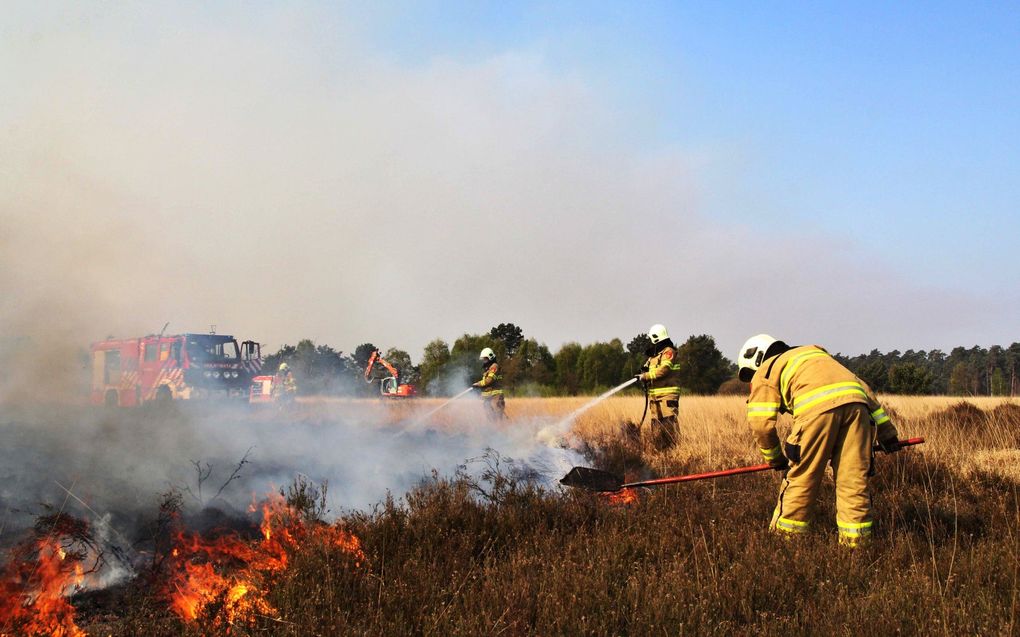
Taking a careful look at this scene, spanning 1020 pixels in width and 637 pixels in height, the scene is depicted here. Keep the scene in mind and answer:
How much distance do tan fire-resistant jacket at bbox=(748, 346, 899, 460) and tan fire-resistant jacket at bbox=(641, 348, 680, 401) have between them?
399cm

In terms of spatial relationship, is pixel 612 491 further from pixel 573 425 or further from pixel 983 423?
pixel 983 423

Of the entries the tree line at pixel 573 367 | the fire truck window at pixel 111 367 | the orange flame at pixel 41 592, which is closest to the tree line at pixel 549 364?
the tree line at pixel 573 367

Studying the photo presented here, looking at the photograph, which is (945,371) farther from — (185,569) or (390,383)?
(185,569)

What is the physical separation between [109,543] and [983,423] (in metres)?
12.2

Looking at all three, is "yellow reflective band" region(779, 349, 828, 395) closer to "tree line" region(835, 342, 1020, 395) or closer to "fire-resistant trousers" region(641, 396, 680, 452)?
"fire-resistant trousers" region(641, 396, 680, 452)

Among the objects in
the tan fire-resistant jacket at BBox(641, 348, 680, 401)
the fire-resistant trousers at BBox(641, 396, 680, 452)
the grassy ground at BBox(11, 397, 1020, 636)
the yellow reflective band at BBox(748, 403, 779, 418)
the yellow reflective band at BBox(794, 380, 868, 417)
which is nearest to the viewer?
the grassy ground at BBox(11, 397, 1020, 636)

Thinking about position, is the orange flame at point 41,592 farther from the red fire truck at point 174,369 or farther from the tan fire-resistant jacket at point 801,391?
the red fire truck at point 174,369

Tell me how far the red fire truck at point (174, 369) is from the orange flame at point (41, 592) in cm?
1100

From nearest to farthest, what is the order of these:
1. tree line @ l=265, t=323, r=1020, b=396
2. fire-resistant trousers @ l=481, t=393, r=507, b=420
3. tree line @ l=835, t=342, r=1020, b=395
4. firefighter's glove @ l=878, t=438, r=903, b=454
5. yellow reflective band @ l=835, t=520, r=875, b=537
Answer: yellow reflective band @ l=835, t=520, r=875, b=537, firefighter's glove @ l=878, t=438, r=903, b=454, fire-resistant trousers @ l=481, t=393, r=507, b=420, tree line @ l=835, t=342, r=1020, b=395, tree line @ l=265, t=323, r=1020, b=396

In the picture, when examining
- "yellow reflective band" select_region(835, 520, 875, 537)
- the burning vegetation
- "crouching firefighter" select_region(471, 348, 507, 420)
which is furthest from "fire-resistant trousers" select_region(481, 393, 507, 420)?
"yellow reflective band" select_region(835, 520, 875, 537)

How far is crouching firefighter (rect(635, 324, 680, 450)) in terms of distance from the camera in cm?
970

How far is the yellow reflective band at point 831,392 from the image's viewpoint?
4965 mm

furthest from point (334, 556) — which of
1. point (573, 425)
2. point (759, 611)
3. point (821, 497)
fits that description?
point (573, 425)

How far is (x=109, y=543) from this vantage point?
4.78m
